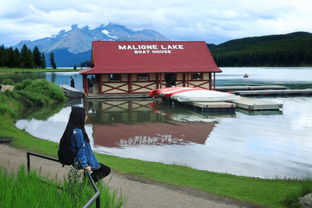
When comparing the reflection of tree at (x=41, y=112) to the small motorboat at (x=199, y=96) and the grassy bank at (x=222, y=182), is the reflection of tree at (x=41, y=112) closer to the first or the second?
the small motorboat at (x=199, y=96)

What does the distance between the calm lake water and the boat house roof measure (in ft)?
32.1

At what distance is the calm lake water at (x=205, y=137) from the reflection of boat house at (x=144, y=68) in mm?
9221

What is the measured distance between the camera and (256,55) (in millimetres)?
169375

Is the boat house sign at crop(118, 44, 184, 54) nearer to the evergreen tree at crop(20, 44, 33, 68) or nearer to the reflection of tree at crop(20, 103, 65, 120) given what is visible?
the reflection of tree at crop(20, 103, 65, 120)

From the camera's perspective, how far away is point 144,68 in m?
38.9

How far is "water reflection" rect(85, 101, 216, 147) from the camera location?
17047 millimetres

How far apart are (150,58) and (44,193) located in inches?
1392

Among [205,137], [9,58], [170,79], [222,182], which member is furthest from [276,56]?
[222,182]

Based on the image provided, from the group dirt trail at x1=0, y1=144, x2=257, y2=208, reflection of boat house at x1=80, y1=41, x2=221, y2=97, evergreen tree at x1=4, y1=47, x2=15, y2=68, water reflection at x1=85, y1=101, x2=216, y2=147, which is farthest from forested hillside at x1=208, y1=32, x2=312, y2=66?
dirt trail at x1=0, y1=144, x2=257, y2=208

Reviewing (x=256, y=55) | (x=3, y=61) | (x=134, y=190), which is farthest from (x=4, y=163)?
(x=256, y=55)

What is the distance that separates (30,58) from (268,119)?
115542 millimetres

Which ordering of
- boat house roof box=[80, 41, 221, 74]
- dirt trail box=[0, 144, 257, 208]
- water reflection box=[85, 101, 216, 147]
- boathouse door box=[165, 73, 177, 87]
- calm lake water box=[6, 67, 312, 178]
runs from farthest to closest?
boathouse door box=[165, 73, 177, 87], boat house roof box=[80, 41, 221, 74], water reflection box=[85, 101, 216, 147], calm lake water box=[6, 67, 312, 178], dirt trail box=[0, 144, 257, 208]

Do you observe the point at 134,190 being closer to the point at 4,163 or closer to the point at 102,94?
the point at 4,163

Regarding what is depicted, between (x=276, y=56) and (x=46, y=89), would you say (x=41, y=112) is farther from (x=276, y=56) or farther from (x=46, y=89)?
(x=276, y=56)
